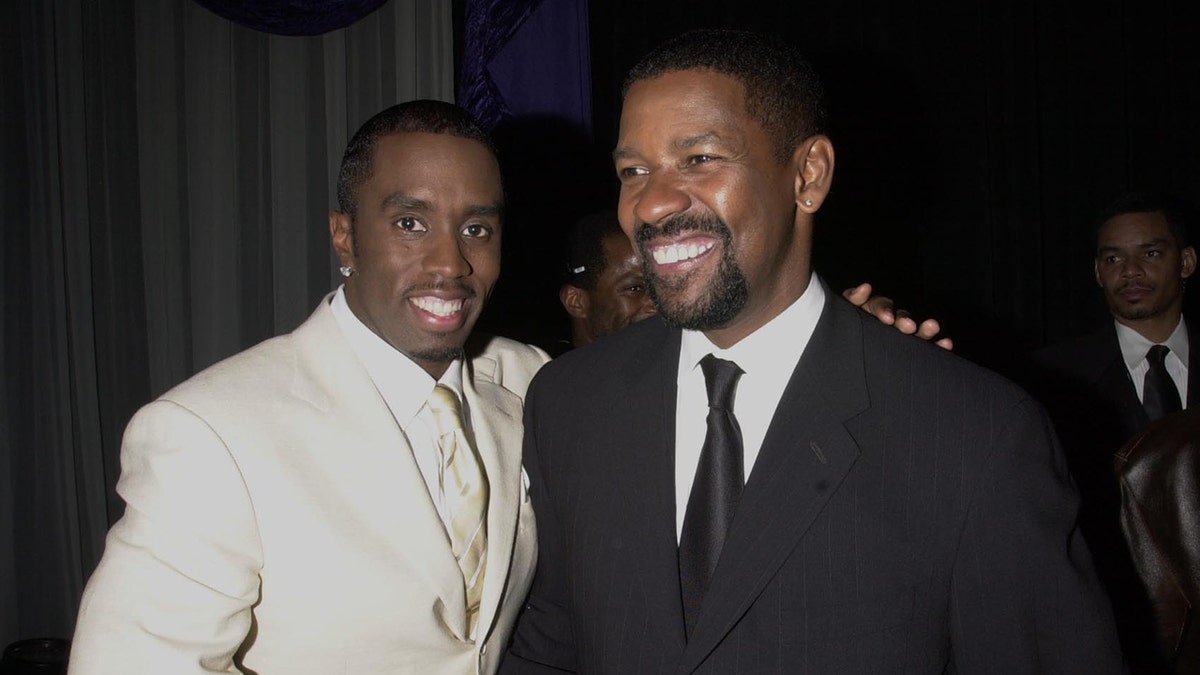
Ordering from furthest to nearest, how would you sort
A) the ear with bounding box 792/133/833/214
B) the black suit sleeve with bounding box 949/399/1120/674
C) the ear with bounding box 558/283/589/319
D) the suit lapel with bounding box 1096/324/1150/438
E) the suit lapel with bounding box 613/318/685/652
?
the suit lapel with bounding box 1096/324/1150/438 → the ear with bounding box 558/283/589/319 → the ear with bounding box 792/133/833/214 → the suit lapel with bounding box 613/318/685/652 → the black suit sleeve with bounding box 949/399/1120/674

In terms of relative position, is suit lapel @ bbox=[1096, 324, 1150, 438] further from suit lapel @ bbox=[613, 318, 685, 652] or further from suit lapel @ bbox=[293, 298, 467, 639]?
suit lapel @ bbox=[293, 298, 467, 639]

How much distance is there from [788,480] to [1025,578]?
355 mm

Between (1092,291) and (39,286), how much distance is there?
230 inches

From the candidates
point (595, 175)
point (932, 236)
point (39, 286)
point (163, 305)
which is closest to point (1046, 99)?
point (932, 236)

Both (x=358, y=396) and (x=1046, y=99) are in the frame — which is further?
(x=1046, y=99)

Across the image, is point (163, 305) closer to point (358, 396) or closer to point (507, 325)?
point (507, 325)

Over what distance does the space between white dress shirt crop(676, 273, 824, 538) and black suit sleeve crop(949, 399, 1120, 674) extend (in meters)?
0.35

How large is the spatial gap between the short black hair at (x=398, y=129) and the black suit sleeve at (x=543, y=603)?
0.53m

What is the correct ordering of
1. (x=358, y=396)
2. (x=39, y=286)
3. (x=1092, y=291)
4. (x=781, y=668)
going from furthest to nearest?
(x=1092, y=291) < (x=39, y=286) < (x=358, y=396) < (x=781, y=668)

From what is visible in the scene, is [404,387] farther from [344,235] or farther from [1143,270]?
[1143,270]

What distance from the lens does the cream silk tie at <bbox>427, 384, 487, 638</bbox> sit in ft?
5.66

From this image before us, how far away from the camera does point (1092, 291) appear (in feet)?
19.7

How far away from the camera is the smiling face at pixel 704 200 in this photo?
1551mm

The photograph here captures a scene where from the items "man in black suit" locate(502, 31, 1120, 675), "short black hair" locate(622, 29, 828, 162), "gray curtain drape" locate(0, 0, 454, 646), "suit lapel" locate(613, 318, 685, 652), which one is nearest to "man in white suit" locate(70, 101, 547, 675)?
"man in black suit" locate(502, 31, 1120, 675)
